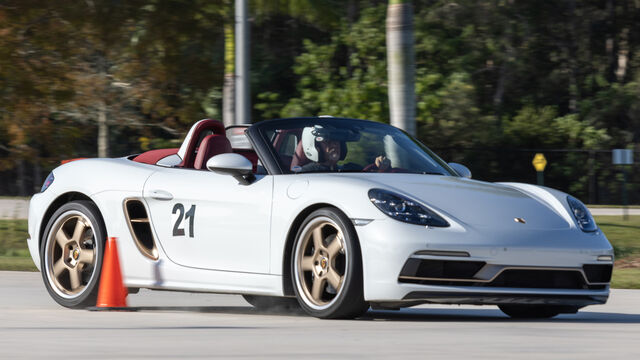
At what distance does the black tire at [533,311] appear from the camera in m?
8.36

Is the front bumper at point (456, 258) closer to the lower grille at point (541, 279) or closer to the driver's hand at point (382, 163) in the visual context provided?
the lower grille at point (541, 279)

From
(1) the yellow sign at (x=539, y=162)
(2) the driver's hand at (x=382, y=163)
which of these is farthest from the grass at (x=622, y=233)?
(2) the driver's hand at (x=382, y=163)

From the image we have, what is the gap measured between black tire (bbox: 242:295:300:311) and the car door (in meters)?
0.96

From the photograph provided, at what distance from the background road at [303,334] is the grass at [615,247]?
436cm

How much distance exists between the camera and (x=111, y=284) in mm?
8695

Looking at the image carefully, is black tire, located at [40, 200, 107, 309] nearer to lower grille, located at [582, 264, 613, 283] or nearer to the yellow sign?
lower grille, located at [582, 264, 613, 283]

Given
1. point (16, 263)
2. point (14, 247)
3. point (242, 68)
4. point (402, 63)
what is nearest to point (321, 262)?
point (402, 63)

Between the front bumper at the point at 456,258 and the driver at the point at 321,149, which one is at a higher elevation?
the driver at the point at 321,149

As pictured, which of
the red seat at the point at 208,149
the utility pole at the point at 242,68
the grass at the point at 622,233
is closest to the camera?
the red seat at the point at 208,149

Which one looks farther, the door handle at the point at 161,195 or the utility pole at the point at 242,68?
the utility pole at the point at 242,68

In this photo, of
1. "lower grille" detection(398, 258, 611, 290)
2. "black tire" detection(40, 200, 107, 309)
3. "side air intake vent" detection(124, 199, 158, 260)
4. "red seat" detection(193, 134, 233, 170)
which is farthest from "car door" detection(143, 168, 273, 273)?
"lower grille" detection(398, 258, 611, 290)

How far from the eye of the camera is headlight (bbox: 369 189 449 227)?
7.40 metres

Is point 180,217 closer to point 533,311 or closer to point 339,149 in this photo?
point 339,149

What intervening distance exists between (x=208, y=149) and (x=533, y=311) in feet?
8.73
